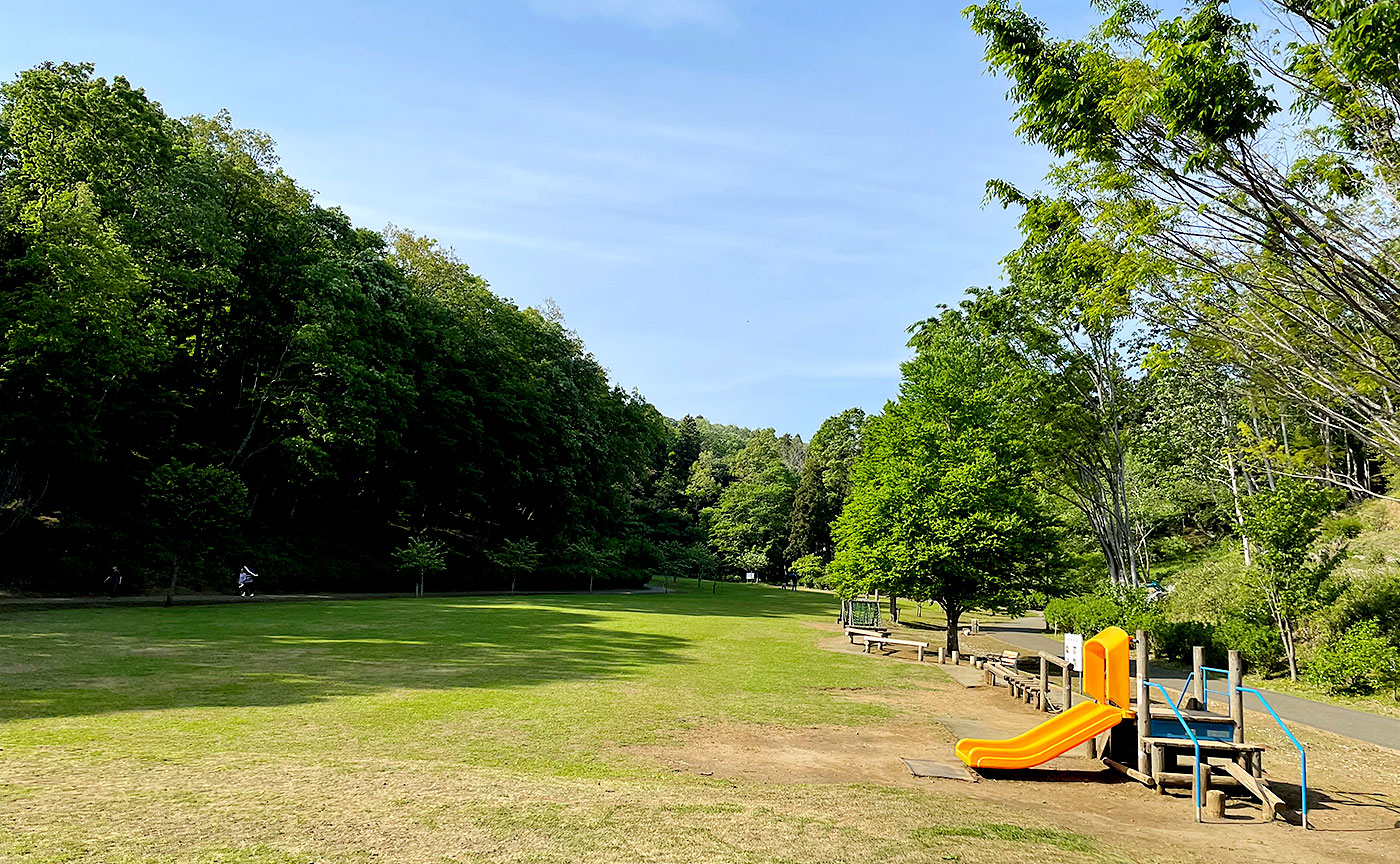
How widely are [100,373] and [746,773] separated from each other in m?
27.6

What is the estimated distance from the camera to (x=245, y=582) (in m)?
31.4

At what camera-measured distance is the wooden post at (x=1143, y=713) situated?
30.7 feet

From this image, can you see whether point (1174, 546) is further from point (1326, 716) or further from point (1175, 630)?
point (1326, 716)

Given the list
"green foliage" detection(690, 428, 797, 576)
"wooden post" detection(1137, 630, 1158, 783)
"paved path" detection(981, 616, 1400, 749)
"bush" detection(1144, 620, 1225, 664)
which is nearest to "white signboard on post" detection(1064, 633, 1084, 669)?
"wooden post" detection(1137, 630, 1158, 783)

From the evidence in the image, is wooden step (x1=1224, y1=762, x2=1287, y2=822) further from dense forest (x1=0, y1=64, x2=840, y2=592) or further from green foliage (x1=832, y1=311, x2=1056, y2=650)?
dense forest (x1=0, y1=64, x2=840, y2=592)

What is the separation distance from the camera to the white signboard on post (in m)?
10.9

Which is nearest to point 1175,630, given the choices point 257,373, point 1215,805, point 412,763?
point 1215,805

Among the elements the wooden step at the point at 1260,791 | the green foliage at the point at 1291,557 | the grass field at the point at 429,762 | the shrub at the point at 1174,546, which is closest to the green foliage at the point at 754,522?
the shrub at the point at 1174,546

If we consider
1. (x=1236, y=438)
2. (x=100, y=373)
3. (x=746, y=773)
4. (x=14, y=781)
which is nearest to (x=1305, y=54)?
(x=746, y=773)

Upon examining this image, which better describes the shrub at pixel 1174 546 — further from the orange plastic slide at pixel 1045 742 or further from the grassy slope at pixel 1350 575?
the orange plastic slide at pixel 1045 742

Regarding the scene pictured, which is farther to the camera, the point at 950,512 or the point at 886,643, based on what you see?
the point at 886,643

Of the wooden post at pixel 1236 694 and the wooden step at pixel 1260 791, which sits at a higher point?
the wooden post at pixel 1236 694

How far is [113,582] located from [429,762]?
26.4 meters

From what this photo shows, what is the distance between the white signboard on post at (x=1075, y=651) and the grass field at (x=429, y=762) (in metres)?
2.29
